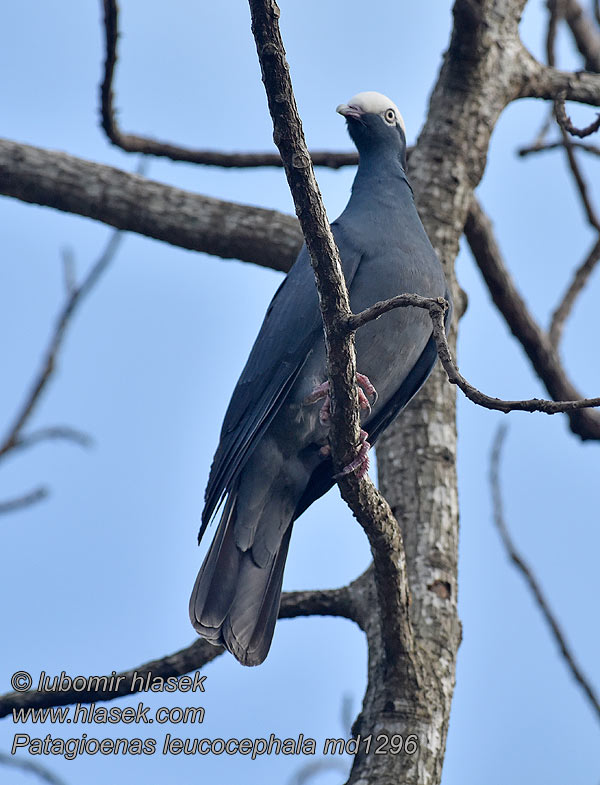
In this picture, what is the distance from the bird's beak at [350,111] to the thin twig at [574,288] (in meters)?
1.53

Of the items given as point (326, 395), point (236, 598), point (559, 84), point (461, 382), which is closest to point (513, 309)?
point (559, 84)

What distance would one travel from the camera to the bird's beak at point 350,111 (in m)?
4.07

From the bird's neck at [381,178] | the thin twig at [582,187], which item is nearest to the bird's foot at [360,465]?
the bird's neck at [381,178]

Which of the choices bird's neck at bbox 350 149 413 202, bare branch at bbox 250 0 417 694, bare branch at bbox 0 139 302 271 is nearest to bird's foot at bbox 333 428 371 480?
bare branch at bbox 250 0 417 694

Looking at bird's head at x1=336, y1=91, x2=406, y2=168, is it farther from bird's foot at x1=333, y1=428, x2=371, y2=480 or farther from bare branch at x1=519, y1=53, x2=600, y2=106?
bird's foot at x1=333, y1=428, x2=371, y2=480

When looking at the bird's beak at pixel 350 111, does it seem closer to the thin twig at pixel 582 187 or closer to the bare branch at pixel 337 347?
the thin twig at pixel 582 187

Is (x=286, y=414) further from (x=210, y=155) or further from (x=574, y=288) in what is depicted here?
(x=574, y=288)

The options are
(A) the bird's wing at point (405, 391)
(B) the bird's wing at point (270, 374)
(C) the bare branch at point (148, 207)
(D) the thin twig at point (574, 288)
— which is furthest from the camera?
(D) the thin twig at point (574, 288)

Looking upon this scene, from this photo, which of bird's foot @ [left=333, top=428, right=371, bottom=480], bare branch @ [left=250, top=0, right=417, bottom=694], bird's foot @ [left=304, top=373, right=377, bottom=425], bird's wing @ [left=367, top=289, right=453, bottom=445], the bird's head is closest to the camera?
bare branch @ [left=250, top=0, right=417, bottom=694]

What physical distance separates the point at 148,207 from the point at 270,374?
1483 mm

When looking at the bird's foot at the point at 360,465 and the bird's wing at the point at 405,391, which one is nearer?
the bird's foot at the point at 360,465

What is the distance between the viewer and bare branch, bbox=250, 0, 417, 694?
81.1 inches

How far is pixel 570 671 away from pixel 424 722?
612 mm

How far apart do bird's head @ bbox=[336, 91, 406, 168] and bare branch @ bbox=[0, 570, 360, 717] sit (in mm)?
1840
